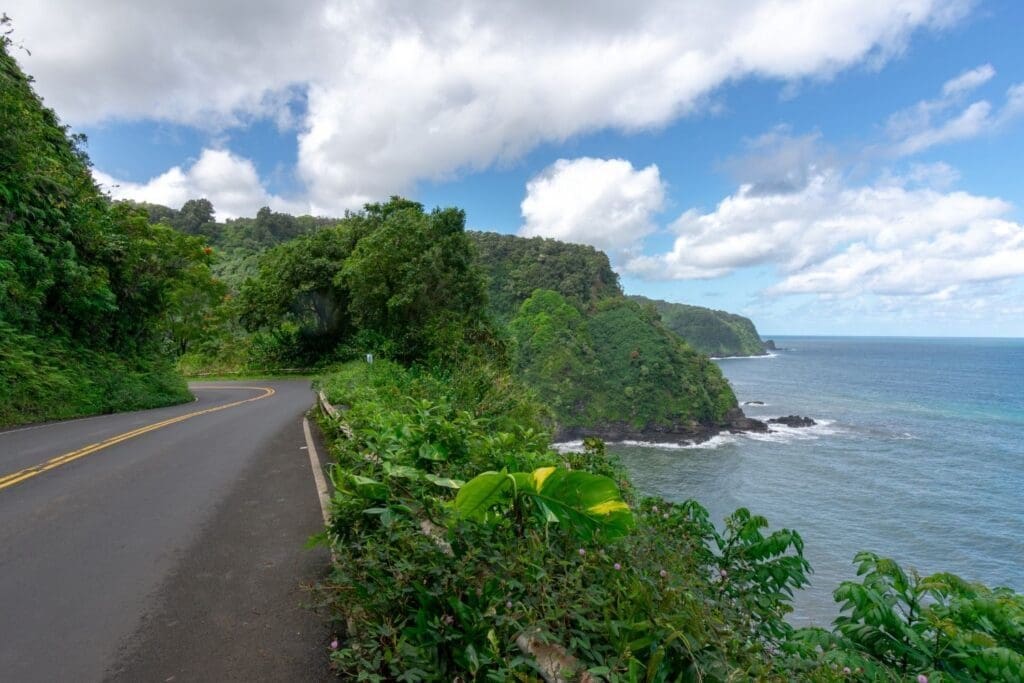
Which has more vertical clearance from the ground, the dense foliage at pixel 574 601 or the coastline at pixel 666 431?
the dense foliage at pixel 574 601

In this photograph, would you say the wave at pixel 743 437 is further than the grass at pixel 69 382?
Yes

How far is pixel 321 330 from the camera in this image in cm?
3697

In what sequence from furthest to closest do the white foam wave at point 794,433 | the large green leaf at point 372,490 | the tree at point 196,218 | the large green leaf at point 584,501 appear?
the tree at point 196,218, the white foam wave at point 794,433, the large green leaf at point 372,490, the large green leaf at point 584,501

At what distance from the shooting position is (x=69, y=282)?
637 inches

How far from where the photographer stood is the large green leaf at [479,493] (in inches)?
113

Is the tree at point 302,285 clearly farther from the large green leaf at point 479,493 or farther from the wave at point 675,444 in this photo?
the wave at point 675,444

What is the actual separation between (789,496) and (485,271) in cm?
3099

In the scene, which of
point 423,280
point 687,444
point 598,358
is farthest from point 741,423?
point 423,280

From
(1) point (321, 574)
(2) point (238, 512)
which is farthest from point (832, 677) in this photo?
(2) point (238, 512)

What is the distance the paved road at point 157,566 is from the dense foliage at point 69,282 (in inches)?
270

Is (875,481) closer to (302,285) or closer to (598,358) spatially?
(598,358)

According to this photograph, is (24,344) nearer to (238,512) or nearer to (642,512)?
(238,512)

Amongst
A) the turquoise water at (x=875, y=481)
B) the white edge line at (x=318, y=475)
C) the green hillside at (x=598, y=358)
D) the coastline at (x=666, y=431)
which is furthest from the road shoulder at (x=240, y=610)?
the coastline at (x=666, y=431)

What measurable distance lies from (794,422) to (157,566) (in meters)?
75.3
